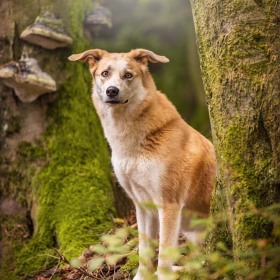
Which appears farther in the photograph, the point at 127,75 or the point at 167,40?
the point at 167,40

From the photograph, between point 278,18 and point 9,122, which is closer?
point 278,18

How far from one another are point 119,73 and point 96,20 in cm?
224

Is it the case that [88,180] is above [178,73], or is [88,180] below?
below

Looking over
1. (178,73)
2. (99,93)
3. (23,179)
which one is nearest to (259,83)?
(99,93)

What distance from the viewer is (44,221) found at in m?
6.95

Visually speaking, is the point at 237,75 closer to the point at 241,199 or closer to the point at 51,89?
the point at 241,199

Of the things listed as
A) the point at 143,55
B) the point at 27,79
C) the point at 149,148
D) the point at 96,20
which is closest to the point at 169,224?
the point at 149,148

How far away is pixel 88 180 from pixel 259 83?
3549 mm

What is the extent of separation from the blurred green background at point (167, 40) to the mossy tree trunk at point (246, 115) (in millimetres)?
7292

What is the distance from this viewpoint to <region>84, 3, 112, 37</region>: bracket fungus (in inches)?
298

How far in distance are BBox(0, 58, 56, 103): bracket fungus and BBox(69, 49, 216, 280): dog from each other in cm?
126

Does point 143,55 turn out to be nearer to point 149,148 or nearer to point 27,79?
point 149,148

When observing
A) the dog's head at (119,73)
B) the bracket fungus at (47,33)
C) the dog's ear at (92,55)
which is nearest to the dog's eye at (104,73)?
the dog's head at (119,73)

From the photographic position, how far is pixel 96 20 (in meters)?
7.59
